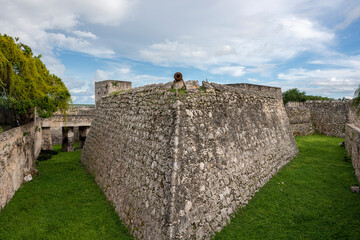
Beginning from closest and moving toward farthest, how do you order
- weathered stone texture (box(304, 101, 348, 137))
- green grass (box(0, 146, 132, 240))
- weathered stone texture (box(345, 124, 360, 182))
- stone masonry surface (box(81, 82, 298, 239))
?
1. stone masonry surface (box(81, 82, 298, 239))
2. green grass (box(0, 146, 132, 240))
3. weathered stone texture (box(345, 124, 360, 182))
4. weathered stone texture (box(304, 101, 348, 137))

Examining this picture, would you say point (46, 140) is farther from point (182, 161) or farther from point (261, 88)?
point (261, 88)

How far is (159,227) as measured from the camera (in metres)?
5.18

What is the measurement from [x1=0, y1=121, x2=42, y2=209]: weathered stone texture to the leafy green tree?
210 feet

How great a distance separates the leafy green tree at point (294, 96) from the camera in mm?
61969

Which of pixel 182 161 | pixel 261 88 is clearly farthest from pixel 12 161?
pixel 261 88

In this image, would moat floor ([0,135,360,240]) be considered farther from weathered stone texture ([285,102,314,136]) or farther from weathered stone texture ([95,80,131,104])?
weathered stone texture ([95,80,131,104])

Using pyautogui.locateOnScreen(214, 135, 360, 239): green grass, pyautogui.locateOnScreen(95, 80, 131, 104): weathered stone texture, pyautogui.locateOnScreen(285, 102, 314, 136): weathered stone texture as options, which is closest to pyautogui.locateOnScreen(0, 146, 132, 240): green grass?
pyautogui.locateOnScreen(214, 135, 360, 239): green grass

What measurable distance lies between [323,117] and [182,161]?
28269 mm

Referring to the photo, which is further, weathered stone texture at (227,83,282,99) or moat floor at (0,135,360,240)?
weathered stone texture at (227,83,282,99)

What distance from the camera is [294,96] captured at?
62.4m

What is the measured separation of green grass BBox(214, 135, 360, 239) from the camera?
6.12 m

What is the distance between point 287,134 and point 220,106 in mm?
9621

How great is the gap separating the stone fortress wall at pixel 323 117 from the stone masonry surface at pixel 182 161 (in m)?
18.7

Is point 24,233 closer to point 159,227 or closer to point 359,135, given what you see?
point 159,227
